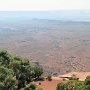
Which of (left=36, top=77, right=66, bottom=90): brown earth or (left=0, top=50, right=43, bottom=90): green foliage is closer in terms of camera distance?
(left=0, top=50, right=43, bottom=90): green foliage

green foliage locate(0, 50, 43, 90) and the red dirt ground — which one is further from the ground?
green foliage locate(0, 50, 43, 90)

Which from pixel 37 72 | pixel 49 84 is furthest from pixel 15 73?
pixel 37 72

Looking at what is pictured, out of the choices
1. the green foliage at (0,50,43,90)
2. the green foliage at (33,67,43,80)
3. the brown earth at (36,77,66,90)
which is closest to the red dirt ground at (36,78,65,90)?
the brown earth at (36,77,66,90)

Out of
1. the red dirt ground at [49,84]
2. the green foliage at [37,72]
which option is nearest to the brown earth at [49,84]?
the red dirt ground at [49,84]

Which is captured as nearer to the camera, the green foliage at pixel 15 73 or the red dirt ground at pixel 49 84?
the green foliage at pixel 15 73

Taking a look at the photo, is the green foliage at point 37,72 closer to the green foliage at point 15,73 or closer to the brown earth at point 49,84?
the green foliage at point 15,73

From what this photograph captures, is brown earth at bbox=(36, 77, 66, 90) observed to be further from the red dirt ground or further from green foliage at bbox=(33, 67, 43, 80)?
green foliage at bbox=(33, 67, 43, 80)

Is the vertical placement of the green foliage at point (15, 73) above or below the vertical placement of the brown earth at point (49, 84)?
above

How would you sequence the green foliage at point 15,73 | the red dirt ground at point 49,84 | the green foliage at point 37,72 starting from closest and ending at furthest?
1. the green foliage at point 15,73
2. the red dirt ground at point 49,84
3. the green foliage at point 37,72

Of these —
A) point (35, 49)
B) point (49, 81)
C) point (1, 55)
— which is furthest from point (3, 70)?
point (35, 49)
